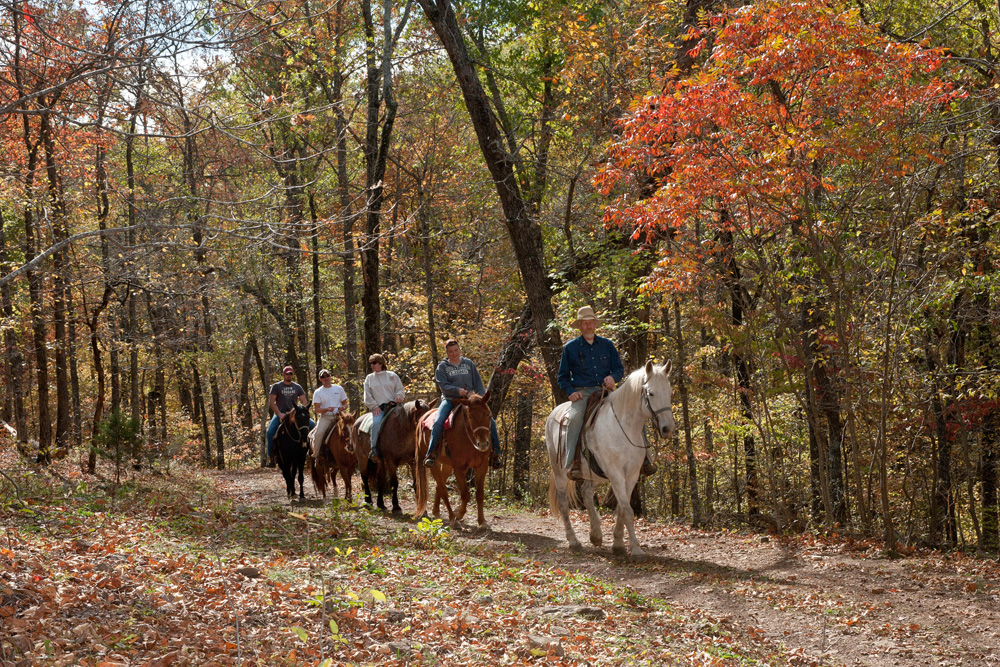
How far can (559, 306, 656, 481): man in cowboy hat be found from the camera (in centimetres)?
977

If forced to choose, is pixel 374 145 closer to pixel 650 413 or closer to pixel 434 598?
pixel 650 413

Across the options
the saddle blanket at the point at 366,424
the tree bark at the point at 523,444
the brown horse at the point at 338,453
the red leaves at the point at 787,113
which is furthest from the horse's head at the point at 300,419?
the red leaves at the point at 787,113

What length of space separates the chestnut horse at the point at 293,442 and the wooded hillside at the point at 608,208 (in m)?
2.70

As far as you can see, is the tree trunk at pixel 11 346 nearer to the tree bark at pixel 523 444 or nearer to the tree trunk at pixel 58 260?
the tree trunk at pixel 58 260

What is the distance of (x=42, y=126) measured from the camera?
14.3m

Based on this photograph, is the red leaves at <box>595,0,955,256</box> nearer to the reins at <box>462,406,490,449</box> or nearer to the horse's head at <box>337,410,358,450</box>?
the reins at <box>462,406,490,449</box>

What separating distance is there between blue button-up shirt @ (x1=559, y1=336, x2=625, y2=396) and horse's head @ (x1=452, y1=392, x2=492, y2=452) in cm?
142

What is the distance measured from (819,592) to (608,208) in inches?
218

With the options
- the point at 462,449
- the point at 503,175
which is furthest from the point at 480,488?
the point at 503,175

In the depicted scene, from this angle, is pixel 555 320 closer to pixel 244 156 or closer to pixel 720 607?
pixel 720 607

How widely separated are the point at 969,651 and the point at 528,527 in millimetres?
7413

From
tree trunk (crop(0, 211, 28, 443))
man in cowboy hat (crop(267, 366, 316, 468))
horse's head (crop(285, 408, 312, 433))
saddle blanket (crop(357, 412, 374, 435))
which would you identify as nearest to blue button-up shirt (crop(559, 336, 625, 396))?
saddle blanket (crop(357, 412, 374, 435))

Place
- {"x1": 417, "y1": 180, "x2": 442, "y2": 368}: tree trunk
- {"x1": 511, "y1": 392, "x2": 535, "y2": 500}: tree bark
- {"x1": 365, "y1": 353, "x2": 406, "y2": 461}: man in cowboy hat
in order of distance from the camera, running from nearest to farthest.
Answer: {"x1": 365, "y1": 353, "x2": 406, "y2": 461}: man in cowboy hat < {"x1": 417, "y1": 180, "x2": 442, "y2": 368}: tree trunk < {"x1": 511, "y1": 392, "x2": 535, "y2": 500}: tree bark

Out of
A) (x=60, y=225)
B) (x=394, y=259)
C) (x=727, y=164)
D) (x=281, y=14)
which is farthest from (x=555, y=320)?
(x=394, y=259)
